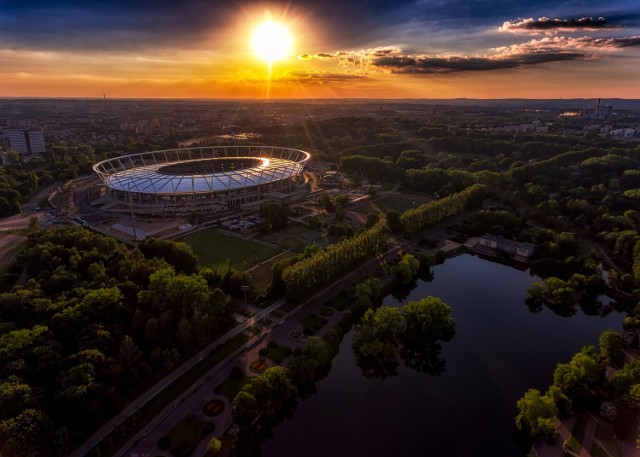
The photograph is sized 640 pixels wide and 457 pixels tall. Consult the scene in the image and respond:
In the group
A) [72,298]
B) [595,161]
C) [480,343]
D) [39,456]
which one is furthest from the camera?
[595,161]

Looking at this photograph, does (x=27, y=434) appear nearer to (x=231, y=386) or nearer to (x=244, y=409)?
(x=244, y=409)

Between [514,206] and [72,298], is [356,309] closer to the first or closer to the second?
[72,298]

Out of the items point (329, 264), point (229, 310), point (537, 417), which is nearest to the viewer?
point (537, 417)

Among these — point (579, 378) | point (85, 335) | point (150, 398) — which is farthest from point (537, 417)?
point (85, 335)

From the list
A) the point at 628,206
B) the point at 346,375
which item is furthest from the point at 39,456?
the point at 628,206

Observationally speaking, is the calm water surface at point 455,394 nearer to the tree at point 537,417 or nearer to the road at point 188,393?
the tree at point 537,417

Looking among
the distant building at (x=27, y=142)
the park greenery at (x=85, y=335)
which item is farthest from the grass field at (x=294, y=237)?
the distant building at (x=27, y=142)

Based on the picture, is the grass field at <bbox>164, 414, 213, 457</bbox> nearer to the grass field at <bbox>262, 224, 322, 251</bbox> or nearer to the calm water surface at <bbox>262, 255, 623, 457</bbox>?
the calm water surface at <bbox>262, 255, 623, 457</bbox>
